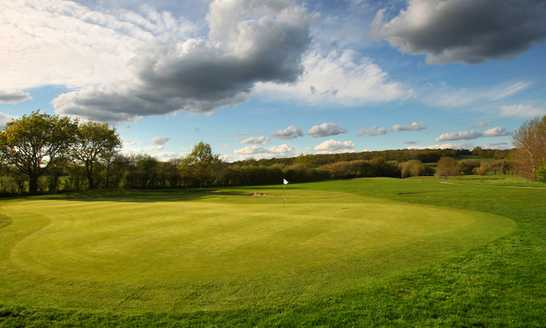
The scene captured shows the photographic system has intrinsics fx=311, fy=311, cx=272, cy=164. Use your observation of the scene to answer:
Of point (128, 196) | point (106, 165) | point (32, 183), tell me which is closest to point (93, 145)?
point (106, 165)

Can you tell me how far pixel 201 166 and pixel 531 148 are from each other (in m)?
67.4

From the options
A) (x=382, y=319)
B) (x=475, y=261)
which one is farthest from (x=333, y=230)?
(x=382, y=319)

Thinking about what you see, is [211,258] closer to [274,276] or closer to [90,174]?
[274,276]

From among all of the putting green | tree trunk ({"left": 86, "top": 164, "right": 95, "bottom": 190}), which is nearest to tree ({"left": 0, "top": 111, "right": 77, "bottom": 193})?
tree trunk ({"left": 86, "top": 164, "right": 95, "bottom": 190})

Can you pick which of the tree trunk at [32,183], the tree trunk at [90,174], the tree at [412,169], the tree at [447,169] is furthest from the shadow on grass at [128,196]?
the tree at [412,169]

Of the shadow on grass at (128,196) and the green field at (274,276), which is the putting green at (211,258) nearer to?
the green field at (274,276)

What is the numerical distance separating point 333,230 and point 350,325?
7135 millimetres

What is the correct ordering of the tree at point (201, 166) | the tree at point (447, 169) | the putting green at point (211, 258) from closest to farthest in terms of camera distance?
1. the putting green at point (211, 258)
2. the tree at point (201, 166)
3. the tree at point (447, 169)

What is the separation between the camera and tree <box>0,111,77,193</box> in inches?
1891

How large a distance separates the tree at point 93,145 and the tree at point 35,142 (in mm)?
1784

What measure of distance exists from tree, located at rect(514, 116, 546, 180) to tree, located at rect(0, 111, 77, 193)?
266ft

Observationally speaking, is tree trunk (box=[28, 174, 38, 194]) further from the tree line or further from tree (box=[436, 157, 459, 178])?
tree (box=[436, 157, 459, 178])

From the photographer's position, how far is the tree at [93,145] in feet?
182

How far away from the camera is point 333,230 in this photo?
12156 millimetres
